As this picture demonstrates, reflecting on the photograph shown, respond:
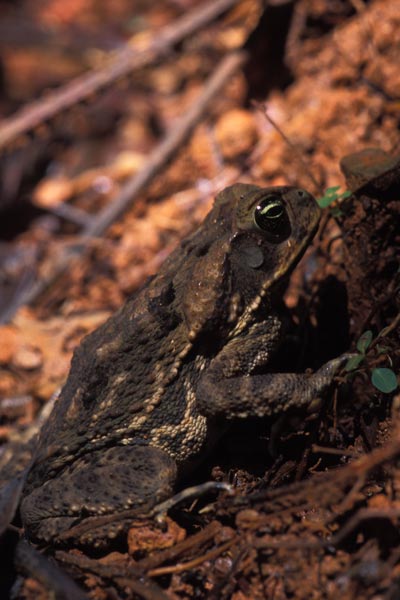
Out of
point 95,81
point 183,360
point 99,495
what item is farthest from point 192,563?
point 95,81

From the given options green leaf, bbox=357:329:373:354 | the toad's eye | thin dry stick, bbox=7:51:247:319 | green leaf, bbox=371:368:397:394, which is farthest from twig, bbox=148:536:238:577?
thin dry stick, bbox=7:51:247:319

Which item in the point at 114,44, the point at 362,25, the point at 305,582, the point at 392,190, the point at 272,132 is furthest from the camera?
the point at 114,44

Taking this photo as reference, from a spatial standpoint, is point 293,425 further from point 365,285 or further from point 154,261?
point 154,261

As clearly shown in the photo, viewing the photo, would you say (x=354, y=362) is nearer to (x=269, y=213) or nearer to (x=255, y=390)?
(x=255, y=390)

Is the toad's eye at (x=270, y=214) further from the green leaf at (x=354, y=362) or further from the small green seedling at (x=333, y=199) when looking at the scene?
the green leaf at (x=354, y=362)

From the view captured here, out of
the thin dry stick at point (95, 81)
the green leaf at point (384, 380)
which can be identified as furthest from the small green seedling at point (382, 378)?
the thin dry stick at point (95, 81)

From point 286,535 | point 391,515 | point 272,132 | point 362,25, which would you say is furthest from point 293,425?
point 362,25

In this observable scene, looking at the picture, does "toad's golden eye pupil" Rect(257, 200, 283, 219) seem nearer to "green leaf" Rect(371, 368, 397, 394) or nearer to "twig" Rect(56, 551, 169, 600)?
"green leaf" Rect(371, 368, 397, 394)
